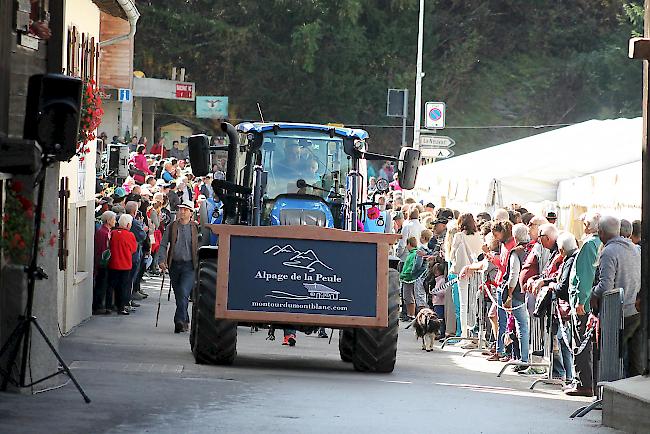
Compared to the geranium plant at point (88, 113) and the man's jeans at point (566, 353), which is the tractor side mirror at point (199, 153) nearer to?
the geranium plant at point (88, 113)

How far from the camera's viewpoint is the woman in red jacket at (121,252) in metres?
25.7

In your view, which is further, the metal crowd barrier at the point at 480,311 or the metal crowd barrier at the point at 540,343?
the metal crowd barrier at the point at 480,311

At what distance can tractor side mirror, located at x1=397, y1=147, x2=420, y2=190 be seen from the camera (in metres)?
18.3

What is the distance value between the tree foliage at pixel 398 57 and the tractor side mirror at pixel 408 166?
156ft

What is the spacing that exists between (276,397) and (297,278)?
289cm

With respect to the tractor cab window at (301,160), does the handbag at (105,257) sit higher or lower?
lower

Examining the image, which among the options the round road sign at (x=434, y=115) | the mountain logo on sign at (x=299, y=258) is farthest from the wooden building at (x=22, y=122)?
the round road sign at (x=434, y=115)

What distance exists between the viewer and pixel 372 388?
16.5 meters

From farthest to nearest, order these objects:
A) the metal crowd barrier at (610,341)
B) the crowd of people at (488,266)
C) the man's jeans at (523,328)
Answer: the man's jeans at (523,328)
the crowd of people at (488,266)
the metal crowd barrier at (610,341)

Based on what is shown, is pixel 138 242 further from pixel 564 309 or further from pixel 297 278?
pixel 564 309

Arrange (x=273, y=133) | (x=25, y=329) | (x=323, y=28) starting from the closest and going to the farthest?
(x=25, y=329) → (x=273, y=133) → (x=323, y=28)

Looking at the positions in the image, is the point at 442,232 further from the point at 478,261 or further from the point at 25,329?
the point at 25,329

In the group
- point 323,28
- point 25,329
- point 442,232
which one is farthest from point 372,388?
point 323,28

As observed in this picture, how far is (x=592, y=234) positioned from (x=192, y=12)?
174ft
